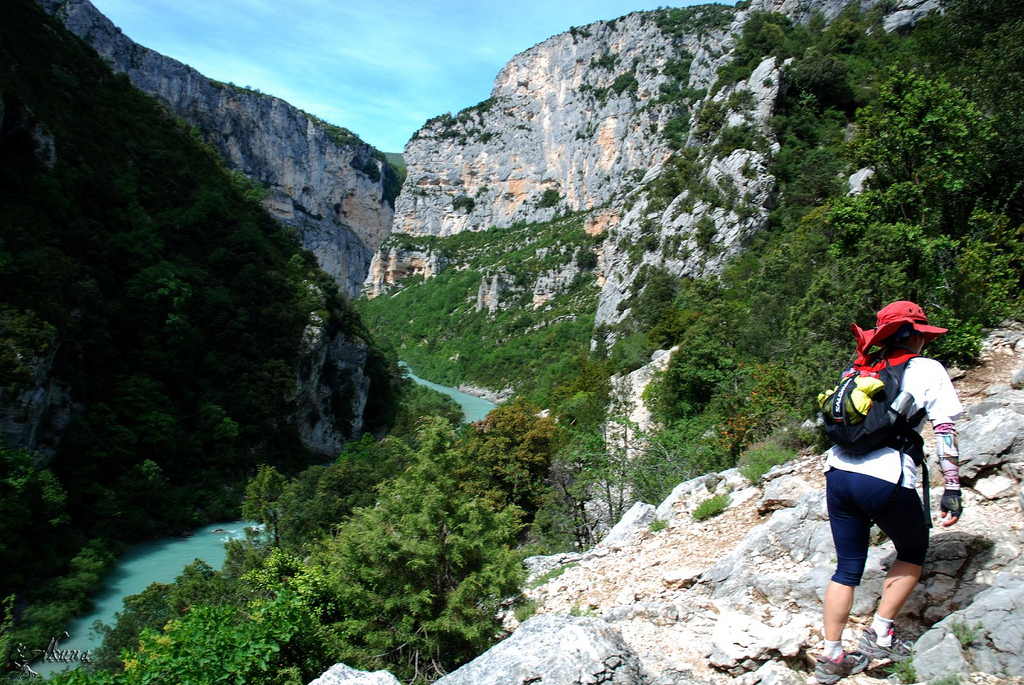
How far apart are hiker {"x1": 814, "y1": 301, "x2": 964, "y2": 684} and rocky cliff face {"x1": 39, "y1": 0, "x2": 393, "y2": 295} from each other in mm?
91152

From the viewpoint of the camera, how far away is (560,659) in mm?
3557

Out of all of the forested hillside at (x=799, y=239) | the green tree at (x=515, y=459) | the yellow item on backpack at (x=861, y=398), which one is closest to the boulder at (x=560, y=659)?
the yellow item on backpack at (x=861, y=398)

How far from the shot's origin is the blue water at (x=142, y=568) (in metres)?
17.8

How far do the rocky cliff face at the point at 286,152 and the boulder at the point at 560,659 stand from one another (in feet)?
296

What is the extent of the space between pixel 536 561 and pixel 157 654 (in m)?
5.87

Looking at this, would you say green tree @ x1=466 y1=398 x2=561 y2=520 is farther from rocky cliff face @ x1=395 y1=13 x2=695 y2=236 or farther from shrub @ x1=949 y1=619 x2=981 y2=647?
rocky cliff face @ x1=395 y1=13 x2=695 y2=236

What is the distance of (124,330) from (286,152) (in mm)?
81263

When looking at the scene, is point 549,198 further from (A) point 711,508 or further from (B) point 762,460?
(A) point 711,508

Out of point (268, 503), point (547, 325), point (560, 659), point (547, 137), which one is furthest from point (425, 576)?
point (547, 137)

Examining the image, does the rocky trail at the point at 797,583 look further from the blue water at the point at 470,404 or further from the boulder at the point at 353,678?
the blue water at the point at 470,404

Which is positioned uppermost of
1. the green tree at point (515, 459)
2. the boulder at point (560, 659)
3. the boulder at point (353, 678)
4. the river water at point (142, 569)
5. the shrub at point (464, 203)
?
the shrub at point (464, 203)

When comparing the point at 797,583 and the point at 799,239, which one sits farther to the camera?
the point at 799,239

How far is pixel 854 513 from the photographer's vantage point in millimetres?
3365

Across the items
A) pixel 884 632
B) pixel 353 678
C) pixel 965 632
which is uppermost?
pixel 965 632
